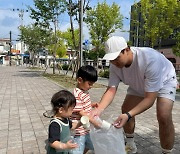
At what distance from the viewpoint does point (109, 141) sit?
7.59 ft

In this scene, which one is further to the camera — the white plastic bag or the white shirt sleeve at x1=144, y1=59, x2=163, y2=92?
the white shirt sleeve at x1=144, y1=59, x2=163, y2=92

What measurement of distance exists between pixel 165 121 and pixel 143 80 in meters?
0.55

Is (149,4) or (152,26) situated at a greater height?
(149,4)

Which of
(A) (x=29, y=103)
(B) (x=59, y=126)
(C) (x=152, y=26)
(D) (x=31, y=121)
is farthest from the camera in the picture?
(C) (x=152, y=26)

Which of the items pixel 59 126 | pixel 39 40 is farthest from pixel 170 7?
pixel 39 40

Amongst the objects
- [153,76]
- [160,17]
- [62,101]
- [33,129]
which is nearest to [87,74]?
[62,101]

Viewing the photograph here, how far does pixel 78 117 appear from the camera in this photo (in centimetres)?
269

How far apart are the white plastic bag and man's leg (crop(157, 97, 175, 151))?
785 millimetres

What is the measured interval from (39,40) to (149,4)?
59.1ft

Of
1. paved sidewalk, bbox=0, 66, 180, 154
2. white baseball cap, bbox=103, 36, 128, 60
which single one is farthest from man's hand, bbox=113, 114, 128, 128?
paved sidewalk, bbox=0, 66, 180, 154

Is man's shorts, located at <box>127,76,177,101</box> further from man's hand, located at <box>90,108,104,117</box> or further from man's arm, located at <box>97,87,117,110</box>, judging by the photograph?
man's hand, located at <box>90,108,104,117</box>

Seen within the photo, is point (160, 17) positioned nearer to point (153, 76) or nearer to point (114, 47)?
point (153, 76)

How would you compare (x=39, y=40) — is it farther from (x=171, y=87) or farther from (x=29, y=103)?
(x=171, y=87)

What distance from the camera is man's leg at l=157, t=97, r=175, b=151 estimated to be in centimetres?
292
